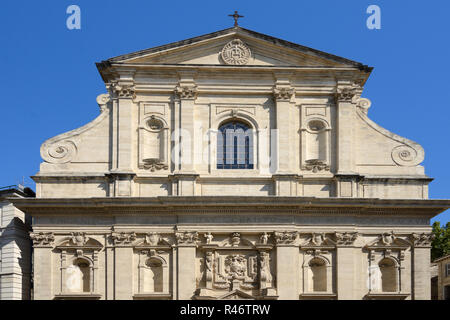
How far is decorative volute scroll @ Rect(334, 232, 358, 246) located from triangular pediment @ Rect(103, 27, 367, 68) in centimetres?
677

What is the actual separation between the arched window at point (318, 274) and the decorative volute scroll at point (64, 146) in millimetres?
10076

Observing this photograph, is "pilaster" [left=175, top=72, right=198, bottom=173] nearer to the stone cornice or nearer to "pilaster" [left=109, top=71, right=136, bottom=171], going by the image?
the stone cornice

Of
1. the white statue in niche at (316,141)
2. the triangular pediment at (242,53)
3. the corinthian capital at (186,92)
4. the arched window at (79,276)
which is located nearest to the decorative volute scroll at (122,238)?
the arched window at (79,276)

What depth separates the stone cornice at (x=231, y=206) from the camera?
2888 centimetres

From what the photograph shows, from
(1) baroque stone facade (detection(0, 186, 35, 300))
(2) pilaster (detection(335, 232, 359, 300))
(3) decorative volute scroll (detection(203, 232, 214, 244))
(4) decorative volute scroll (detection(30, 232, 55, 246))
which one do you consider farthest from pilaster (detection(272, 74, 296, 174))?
(1) baroque stone facade (detection(0, 186, 35, 300))

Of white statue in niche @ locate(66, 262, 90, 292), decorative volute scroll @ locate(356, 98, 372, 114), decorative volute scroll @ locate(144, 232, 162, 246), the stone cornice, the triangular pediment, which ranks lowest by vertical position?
white statue in niche @ locate(66, 262, 90, 292)

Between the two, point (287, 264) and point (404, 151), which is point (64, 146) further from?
point (404, 151)

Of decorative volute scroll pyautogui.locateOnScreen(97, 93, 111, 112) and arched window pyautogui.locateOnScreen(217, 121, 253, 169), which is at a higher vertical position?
decorative volute scroll pyautogui.locateOnScreen(97, 93, 111, 112)

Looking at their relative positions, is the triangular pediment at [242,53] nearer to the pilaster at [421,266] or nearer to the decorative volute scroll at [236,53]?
the decorative volute scroll at [236,53]

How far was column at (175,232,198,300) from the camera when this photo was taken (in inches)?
1134

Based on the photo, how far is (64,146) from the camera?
30297 mm

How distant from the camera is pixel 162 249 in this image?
29.3m

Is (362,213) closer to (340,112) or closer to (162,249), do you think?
(340,112)

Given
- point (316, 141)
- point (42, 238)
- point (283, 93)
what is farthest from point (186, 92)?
point (42, 238)
